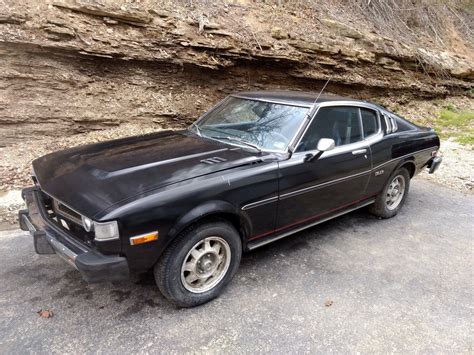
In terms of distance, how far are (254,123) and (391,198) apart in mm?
2192

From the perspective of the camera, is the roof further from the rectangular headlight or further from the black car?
the rectangular headlight

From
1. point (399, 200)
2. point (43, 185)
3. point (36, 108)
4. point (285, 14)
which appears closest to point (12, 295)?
point (43, 185)

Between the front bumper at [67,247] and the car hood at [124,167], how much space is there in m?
0.25

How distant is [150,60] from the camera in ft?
21.4

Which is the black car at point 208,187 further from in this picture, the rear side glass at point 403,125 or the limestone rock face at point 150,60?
the limestone rock face at point 150,60

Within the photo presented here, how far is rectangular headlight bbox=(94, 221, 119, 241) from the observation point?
236 centimetres

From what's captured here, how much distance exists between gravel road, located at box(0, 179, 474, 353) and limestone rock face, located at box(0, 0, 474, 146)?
2.76 metres

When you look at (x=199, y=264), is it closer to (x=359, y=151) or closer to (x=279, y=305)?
(x=279, y=305)

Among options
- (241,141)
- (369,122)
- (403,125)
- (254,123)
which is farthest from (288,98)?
(403,125)

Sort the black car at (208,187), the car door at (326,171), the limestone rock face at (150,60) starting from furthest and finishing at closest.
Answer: the limestone rock face at (150,60) → the car door at (326,171) → the black car at (208,187)

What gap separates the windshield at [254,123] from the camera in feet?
11.4

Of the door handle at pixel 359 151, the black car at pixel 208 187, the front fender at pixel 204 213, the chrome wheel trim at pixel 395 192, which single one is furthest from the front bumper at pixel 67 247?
the chrome wheel trim at pixel 395 192

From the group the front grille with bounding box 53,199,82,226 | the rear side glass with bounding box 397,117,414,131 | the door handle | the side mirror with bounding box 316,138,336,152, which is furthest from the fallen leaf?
the rear side glass with bounding box 397,117,414,131

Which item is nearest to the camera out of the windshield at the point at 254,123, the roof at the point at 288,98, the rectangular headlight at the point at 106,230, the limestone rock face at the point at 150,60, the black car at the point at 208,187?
the rectangular headlight at the point at 106,230
